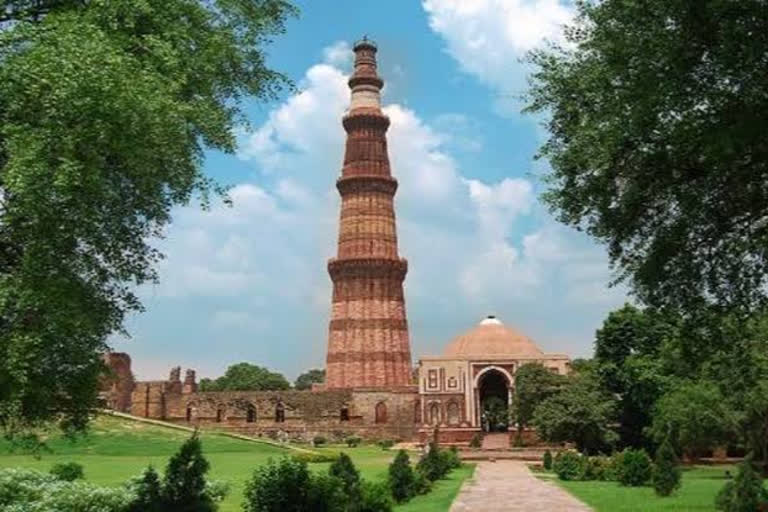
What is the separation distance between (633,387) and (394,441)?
1541cm

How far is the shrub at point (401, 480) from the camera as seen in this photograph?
17116 millimetres

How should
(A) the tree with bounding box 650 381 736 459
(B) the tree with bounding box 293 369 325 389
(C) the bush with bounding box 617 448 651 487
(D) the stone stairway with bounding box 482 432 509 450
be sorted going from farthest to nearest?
1. (B) the tree with bounding box 293 369 325 389
2. (D) the stone stairway with bounding box 482 432 509 450
3. (A) the tree with bounding box 650 381 736 459
4. (C) the bush with bounding box 617 448 651 487

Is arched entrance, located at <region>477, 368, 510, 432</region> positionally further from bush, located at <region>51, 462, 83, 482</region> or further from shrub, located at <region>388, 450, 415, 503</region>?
bush, located at <region>51, 462, 83, 482</region>

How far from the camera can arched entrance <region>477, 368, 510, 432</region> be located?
50.0 metres

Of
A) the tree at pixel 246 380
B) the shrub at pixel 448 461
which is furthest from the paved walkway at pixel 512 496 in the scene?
the tree at pixel 246 380

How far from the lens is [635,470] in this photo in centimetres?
2170

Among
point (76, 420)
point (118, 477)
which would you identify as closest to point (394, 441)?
point (118, 477)

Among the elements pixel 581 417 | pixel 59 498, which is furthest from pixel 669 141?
pixel 581 417

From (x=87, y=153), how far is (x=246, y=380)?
74426 millimetres

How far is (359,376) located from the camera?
160 ft

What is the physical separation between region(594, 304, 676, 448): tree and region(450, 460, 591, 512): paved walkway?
1129cm

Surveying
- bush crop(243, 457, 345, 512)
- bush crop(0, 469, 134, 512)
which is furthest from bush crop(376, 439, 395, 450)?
bush crop(243, 457, 345, 512)

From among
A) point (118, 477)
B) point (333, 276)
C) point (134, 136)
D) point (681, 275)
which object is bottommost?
point (118, 477)

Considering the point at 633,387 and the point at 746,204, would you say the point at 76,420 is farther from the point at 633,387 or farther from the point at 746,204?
the point at 633,387
